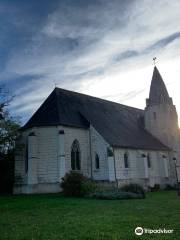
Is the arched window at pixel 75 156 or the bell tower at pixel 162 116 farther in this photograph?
the bell tower at pixel 162 116

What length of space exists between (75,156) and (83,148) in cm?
136

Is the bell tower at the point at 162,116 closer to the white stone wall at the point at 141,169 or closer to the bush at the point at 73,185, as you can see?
the white stone wall at the point at 141,169

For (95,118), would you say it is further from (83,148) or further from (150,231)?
(150,231)

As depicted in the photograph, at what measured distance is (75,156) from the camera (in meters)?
28.5

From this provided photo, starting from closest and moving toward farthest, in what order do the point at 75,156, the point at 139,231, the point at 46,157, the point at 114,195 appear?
the point at 139,231 < the point at 114,195 < the point at 46,157 < the point at 75,156

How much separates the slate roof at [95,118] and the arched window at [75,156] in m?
2.16

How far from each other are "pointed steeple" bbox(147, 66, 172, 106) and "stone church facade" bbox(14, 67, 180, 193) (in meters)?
6.75

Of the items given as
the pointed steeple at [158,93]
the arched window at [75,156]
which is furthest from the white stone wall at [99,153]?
the pointed steeple at [158,93]

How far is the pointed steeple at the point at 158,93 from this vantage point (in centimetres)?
4084

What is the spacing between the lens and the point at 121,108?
40125 mm

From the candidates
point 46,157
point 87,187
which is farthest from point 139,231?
point 46,157

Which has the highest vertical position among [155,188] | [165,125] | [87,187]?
[165,125]

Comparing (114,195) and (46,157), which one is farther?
(46,157)

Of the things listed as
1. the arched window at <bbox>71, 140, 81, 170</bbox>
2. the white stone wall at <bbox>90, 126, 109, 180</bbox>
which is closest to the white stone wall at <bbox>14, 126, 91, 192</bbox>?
the arched window at <bbox>71, 140, 81, 170</bbox>
